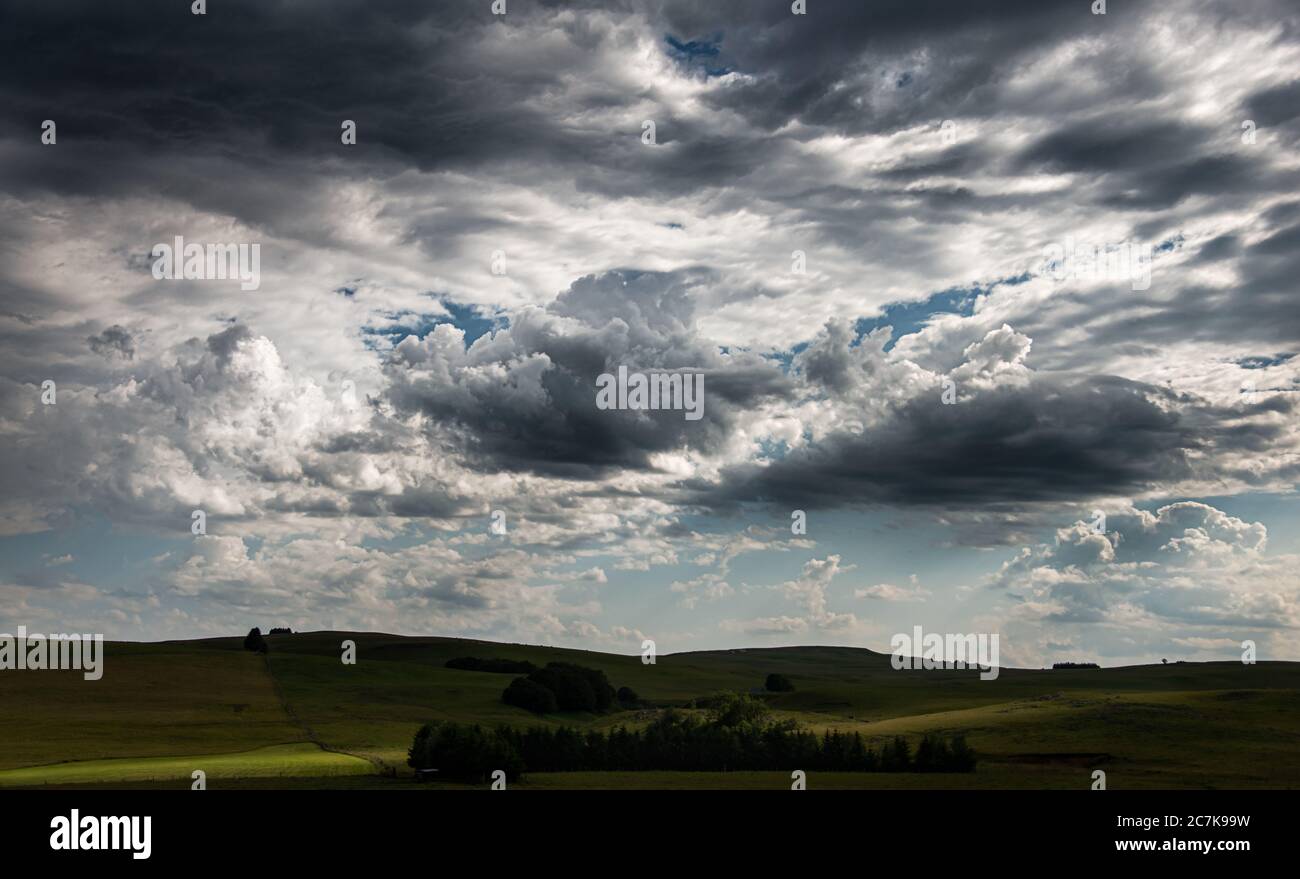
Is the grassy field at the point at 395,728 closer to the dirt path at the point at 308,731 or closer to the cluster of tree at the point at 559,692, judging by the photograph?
the dirt path at the point at 308,731

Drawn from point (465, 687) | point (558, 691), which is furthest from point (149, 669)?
point (558, 691)

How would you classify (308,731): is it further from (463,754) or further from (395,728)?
(463,754)

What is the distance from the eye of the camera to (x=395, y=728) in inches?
4879

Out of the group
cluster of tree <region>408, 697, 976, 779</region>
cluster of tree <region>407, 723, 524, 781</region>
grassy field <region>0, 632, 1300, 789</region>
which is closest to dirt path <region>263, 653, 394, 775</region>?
grassy field <region>0, 632, 1300, 789</region>

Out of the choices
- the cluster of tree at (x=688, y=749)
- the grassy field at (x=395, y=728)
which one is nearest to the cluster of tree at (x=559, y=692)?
the grassy field at (x=395, y=728)

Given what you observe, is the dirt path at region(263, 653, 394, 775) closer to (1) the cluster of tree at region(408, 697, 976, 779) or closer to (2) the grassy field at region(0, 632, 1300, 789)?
(2) the grassy field at region(0, 632, 1300, 789)

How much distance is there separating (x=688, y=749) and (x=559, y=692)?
67652mm

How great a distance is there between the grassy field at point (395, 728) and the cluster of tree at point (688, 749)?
12.1ft

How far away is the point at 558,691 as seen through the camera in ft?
536

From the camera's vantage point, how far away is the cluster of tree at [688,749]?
85250mm

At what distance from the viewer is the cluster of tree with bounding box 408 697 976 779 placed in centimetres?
8525
